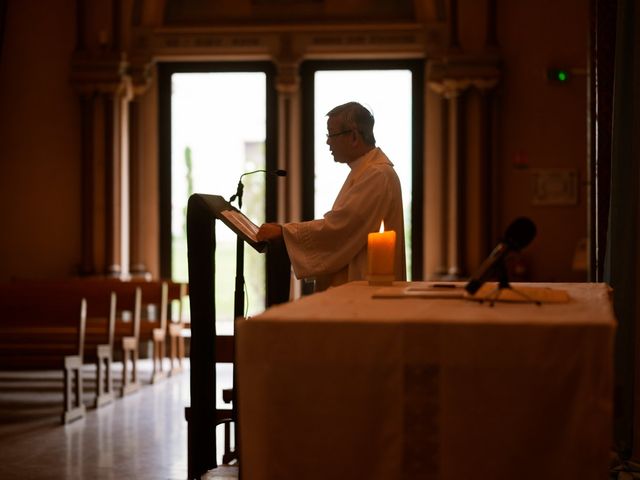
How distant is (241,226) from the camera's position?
300cm

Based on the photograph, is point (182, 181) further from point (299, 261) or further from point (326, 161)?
point (299, 261)

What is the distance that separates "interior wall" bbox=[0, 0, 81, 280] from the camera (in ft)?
30.4

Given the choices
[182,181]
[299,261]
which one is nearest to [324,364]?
[299,261]

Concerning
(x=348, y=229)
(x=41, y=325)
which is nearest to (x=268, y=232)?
(x=348, y=229)

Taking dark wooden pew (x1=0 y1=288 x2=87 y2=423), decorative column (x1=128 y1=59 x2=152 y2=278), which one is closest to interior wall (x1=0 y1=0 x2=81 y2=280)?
decorative column (x1=128 y1=59 x2=152 y2=278)

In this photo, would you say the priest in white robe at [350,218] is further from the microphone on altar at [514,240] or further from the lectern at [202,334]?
the microphone on altar at [514,240]

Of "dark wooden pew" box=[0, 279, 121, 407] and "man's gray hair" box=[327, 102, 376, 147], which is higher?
"man's gray hair" box=[327, 102, 376, 147]

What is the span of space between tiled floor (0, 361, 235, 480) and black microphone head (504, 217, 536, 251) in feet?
4.40

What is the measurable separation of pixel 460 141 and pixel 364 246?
5.63 m

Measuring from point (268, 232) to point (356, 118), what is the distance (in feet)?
2.51

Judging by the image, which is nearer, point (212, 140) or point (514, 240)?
point (514, 240)

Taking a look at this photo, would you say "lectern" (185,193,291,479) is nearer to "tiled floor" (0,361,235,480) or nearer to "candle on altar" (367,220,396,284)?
"tiled floor" (0,361,235,480)

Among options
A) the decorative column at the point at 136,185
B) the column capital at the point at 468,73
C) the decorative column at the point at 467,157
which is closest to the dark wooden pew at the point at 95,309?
the decorative column at the point at 136,185

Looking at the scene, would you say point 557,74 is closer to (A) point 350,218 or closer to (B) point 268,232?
(A) point 350,218
